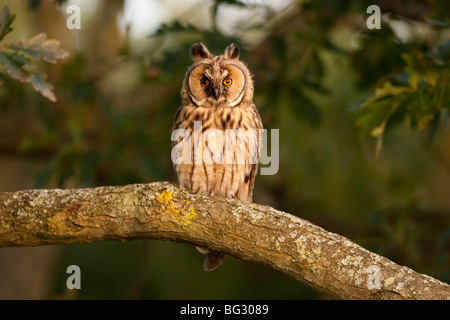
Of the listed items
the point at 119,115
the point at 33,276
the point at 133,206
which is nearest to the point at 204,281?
the point at 33,276

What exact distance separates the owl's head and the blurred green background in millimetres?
518

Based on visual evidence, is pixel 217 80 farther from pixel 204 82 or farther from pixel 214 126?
pixel 214 126

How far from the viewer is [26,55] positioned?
3119 mm

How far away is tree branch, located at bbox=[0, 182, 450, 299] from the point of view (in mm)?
3010

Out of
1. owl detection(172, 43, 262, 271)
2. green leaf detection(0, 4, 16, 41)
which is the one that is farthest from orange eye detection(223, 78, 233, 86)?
green leaf detection(0, 4, 16, 41)

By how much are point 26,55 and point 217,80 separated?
49.2 inches

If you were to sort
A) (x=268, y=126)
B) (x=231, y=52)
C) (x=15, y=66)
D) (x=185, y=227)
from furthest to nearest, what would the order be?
(x=268, y=126), (x=231, y=52), (x=185, y=227), (x=15, y=66)

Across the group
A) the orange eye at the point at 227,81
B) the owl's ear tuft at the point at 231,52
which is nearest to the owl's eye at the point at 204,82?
the orange eye at the point at 227,81

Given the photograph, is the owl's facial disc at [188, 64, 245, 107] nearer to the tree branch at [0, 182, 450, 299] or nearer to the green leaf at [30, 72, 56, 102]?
the tree branch at [0, 182, 450, 299]

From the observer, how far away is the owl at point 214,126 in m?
3.92

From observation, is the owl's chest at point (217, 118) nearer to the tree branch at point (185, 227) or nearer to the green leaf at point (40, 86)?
the tree branch at point (185, 227)

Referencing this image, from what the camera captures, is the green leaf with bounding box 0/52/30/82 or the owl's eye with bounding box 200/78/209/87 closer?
the green leaf with bounding box 0/52/30/82

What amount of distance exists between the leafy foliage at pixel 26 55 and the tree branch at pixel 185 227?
601 mm

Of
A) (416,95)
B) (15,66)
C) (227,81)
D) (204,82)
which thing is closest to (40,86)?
(15,66)
